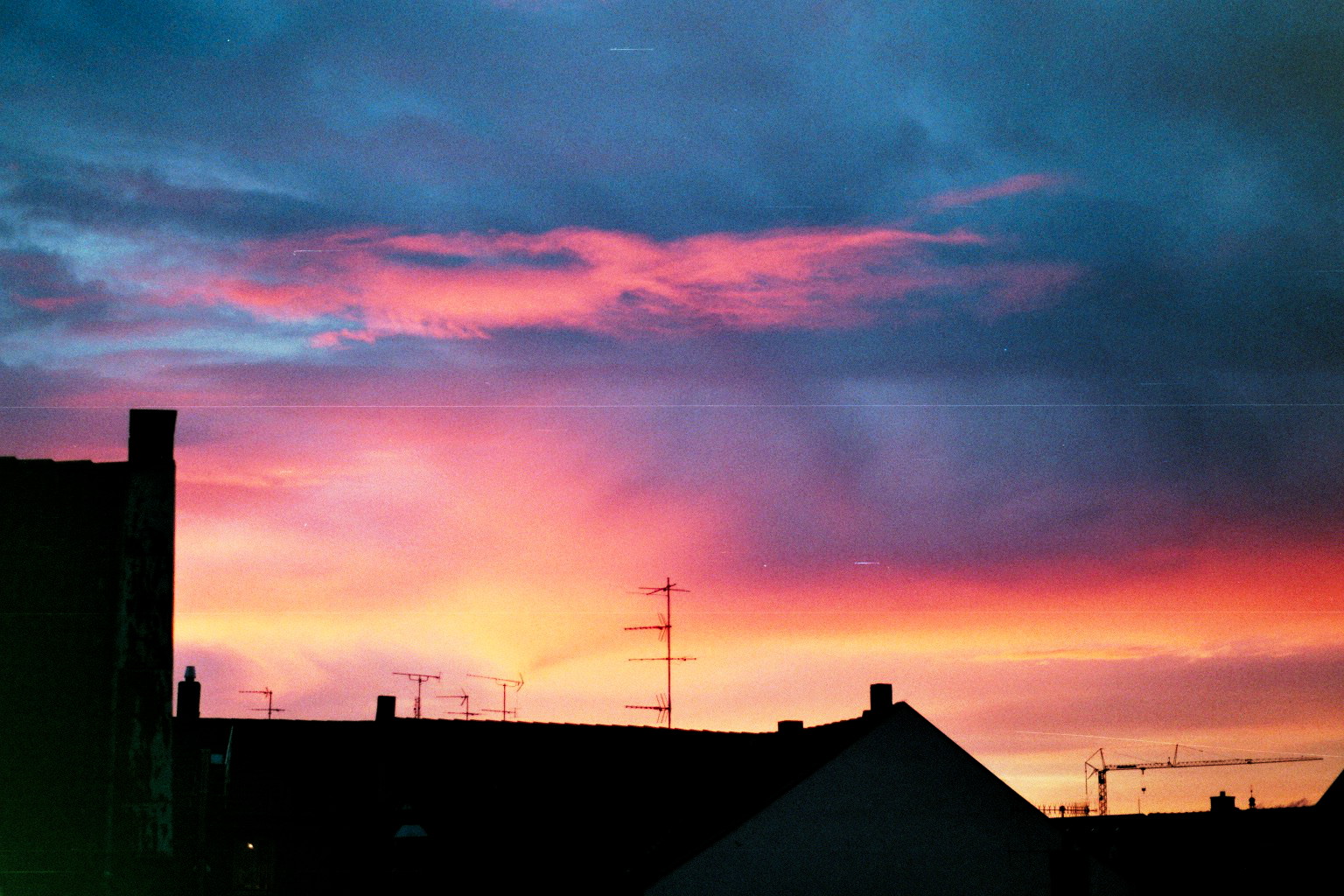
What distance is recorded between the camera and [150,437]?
1446 cm

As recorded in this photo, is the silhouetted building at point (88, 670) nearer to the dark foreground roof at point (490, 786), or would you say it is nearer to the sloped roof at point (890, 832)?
the sloped roof at point (890, 832)

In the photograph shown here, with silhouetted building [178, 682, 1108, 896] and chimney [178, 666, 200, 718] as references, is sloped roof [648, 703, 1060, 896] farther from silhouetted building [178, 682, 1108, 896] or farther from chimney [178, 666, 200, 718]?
chimney [178, 666, 200, 718]

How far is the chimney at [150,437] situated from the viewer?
47.4 ft

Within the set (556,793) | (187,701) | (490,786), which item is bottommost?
(556,793)

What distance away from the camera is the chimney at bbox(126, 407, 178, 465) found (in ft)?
47.4

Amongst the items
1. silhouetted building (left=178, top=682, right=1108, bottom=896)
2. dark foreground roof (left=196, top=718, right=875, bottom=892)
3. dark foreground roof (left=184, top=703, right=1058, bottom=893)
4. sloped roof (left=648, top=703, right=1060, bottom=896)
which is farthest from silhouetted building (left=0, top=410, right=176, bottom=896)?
dark foreground roof (left=196, top=718, right=875, bottom=892)

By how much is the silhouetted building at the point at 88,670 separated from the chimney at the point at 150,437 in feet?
0.04

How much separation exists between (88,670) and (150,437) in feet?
7.64

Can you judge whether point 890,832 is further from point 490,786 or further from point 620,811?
point 490,786

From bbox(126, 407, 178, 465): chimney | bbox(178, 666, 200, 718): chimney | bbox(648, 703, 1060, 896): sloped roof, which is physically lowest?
bbox(648, 703, 1060, 896): sloped roof

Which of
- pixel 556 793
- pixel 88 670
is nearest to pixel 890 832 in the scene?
pixel 556 793

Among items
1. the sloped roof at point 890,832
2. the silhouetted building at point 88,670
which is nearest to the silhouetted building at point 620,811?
the sloped roof at point 890,832

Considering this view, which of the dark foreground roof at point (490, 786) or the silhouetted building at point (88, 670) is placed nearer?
the silhouetted building at point (88, 670)

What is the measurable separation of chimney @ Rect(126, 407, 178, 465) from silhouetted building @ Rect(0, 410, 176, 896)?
12 millimetres
